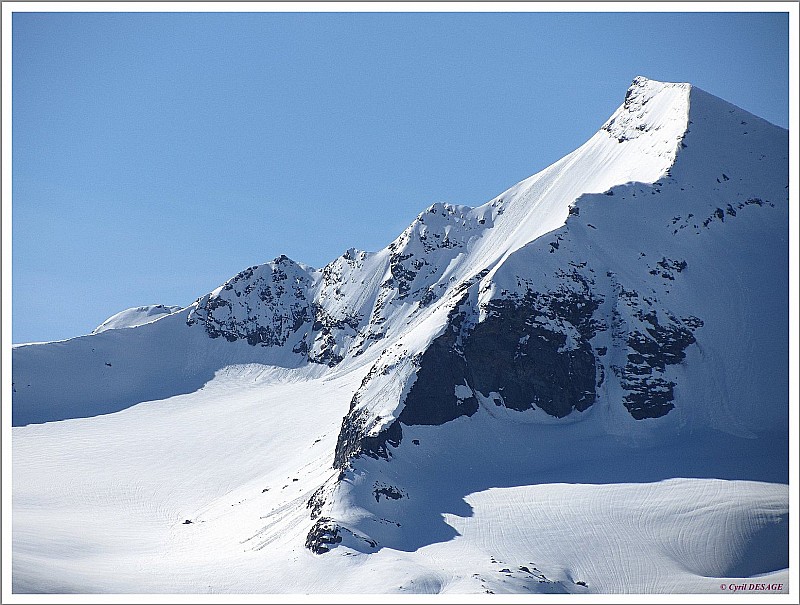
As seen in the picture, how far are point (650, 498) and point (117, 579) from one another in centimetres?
5516

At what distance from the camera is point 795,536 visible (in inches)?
3531

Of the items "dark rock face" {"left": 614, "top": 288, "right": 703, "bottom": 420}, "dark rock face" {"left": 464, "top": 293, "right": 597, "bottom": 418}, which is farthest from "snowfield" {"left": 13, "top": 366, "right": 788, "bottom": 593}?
"dark rock face" {"left": 614, "top": 288, "right": 703, "bottom": 420}

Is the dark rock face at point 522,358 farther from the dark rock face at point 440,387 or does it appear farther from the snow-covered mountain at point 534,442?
the snow-covered mountain at point 534,442

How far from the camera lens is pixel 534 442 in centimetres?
12531

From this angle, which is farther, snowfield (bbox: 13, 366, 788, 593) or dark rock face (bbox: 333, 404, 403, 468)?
dark rock face (bbox: 333, 404, 403, 468)

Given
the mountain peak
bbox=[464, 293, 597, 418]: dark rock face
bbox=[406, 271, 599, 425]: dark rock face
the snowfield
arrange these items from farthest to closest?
the mountain peak
bbox=[464, 293, 597, 418]: dark rock face
bbox=[406, 271, 599, 425]: dark rock face
the snowfield

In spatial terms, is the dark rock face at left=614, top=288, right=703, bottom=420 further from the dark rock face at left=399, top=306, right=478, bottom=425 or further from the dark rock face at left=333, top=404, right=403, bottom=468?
the dark rock face at left=333, top=404, right=403, bottom=468

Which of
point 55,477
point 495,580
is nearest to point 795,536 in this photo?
point 495,580

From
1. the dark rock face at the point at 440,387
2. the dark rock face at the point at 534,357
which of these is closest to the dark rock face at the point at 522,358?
the dark rock face at the point at 534,357

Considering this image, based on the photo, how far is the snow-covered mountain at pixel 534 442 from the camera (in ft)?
328

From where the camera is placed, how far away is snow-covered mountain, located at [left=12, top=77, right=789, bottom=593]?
328ft

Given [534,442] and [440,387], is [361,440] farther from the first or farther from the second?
[534,442]

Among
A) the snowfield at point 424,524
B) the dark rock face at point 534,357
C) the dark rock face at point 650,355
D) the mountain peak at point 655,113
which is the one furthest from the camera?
the mountain peak at point 655,113

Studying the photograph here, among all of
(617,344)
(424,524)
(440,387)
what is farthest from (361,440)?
(617,344)
